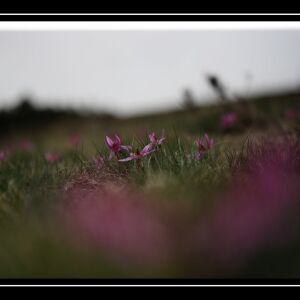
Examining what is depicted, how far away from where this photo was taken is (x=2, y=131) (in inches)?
342

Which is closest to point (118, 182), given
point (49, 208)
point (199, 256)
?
point (49, 208)

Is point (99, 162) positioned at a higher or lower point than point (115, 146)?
lower

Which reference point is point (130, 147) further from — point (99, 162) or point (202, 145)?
point (202, 145)

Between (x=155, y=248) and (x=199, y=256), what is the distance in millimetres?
162

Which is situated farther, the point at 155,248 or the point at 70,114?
the point at 70,114

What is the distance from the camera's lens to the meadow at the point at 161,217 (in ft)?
5.33

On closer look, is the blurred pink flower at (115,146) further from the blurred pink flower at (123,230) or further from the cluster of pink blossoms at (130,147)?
the blurred pink flower at (123,230)

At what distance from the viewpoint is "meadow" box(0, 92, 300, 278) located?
1.63 meters

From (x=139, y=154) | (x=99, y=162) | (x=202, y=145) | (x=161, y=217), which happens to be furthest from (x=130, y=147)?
(x=161, y=217)

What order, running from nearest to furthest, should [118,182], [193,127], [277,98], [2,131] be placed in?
[118,182] < [193,127] < [277,98] < [2,131]

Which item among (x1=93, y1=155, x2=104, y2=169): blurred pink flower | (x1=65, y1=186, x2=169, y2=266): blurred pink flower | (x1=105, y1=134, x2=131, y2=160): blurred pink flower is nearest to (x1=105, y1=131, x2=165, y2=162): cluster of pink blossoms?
(x1=105, y1=134, x2=131, y2=160): blurred pink flower

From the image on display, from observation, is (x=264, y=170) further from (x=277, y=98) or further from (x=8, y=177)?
(x=277, y=98)

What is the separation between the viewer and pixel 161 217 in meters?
1.81
